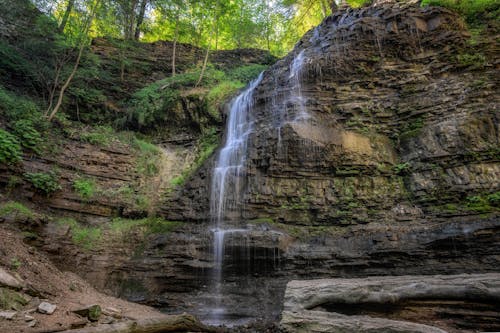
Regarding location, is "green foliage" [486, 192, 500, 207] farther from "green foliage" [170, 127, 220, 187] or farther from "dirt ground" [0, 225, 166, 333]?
"green foliage" [170, 127, 220, 187]

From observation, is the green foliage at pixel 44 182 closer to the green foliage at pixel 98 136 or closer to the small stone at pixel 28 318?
the green foliage at pixel 98 136

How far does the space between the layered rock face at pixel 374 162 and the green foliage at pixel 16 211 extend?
135 inches

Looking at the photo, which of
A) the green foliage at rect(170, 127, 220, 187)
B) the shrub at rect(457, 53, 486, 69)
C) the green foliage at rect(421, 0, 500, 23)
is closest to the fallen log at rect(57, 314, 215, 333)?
the green foliage at rect(170, 127, 220, 187)

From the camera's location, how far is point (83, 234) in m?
8.72

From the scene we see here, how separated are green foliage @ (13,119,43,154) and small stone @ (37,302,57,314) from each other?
6.75m

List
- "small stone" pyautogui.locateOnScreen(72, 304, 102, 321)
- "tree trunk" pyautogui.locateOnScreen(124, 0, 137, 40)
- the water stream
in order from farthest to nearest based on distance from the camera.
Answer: "tree trunk" pyautogui.locateOnScreen(124, 0, 137, 40) → the water stream → "small stone" pyautogui.locateOnScreen(72, 304, 102, 321)

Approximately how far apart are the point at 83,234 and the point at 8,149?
10.9 feet

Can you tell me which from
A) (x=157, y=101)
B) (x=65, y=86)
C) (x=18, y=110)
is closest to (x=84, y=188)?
(x=18, y=110)

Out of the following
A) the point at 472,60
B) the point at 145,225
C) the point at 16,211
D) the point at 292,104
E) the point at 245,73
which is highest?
the point at 245,73

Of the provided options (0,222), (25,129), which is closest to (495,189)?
(0,222)

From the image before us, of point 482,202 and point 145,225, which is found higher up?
point 482,202

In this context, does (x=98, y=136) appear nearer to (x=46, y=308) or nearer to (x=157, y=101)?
(x=157, y=101)

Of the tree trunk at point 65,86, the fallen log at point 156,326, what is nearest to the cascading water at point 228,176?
the fallen log at point 156,326

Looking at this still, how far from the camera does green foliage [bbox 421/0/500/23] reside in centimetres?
1054
